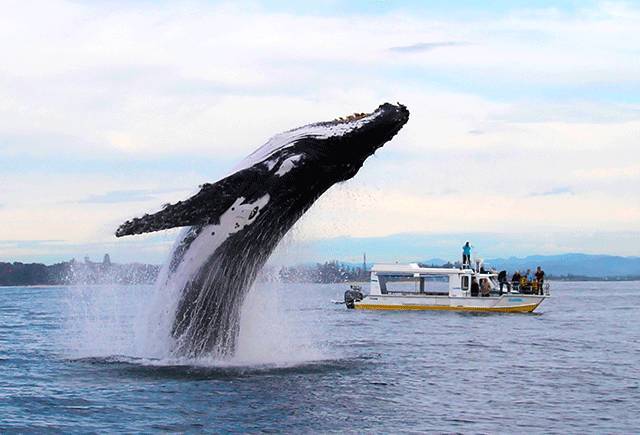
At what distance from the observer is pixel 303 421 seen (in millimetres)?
10414

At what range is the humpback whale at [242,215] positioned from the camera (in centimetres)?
1147

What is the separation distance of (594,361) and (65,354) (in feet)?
34.0

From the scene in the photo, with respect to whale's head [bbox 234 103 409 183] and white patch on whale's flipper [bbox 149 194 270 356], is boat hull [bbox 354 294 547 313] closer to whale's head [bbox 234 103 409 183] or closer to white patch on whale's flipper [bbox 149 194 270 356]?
white patch on whale's flipper [bbox 149 194 270 356]

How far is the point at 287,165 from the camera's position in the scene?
38.7ft

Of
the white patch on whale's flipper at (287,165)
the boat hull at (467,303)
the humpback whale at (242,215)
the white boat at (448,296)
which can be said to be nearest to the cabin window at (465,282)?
the white boat at (448,296)

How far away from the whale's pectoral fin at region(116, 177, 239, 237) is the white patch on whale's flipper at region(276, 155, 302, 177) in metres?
0.62

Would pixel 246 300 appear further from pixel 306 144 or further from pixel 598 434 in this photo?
pixel 598 434

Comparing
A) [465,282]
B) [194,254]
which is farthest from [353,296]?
[194,254]

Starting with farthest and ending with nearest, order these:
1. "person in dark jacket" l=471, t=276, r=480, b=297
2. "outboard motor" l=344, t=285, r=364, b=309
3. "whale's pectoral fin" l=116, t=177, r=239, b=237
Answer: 1. "outboard motor" l=344, t=285, r=364, b=309
2. "person in dark jacket" l=471, t=276, r=480, b=297
3. "whale's pectoral fin" l=116, t=177, r=239, b=237

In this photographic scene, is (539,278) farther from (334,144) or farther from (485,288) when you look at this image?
(334,144)

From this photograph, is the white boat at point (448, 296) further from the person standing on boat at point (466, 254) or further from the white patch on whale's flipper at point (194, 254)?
the white patch on whale's flipper at point (194, 254)

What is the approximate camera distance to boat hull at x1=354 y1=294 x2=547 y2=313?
124 ft

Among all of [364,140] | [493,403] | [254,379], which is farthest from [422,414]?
[364,140]

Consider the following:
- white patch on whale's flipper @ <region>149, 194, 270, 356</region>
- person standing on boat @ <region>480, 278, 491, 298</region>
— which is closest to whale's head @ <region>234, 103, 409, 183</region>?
white patch on whale's flipper @ <region>149, 194, 270, 356</region>
